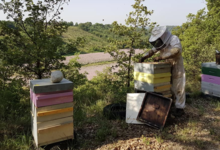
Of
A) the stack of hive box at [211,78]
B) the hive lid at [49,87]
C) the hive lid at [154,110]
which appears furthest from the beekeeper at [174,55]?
the hive lid at [49,87]

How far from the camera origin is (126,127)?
3518mm

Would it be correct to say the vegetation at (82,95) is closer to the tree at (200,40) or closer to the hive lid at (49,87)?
the hive lid at (49,87)

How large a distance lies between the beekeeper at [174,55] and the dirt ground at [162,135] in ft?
1.62

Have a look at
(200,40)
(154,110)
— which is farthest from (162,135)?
(200,40)

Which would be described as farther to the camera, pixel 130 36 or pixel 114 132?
pixel 130 36

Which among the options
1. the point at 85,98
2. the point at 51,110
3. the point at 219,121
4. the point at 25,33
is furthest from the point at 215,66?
the point at 25,33

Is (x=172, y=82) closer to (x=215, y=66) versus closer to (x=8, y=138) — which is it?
(x=215, y=66)

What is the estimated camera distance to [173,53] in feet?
12.0

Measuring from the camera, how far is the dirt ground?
9.42 ft

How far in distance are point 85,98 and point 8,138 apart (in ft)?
7.93

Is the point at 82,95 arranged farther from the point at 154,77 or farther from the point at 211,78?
the point at 211,78

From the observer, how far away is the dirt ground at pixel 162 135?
9.42ft

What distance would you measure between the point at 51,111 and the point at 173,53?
254 cm

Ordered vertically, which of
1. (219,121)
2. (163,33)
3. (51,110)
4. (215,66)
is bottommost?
(219,121)
